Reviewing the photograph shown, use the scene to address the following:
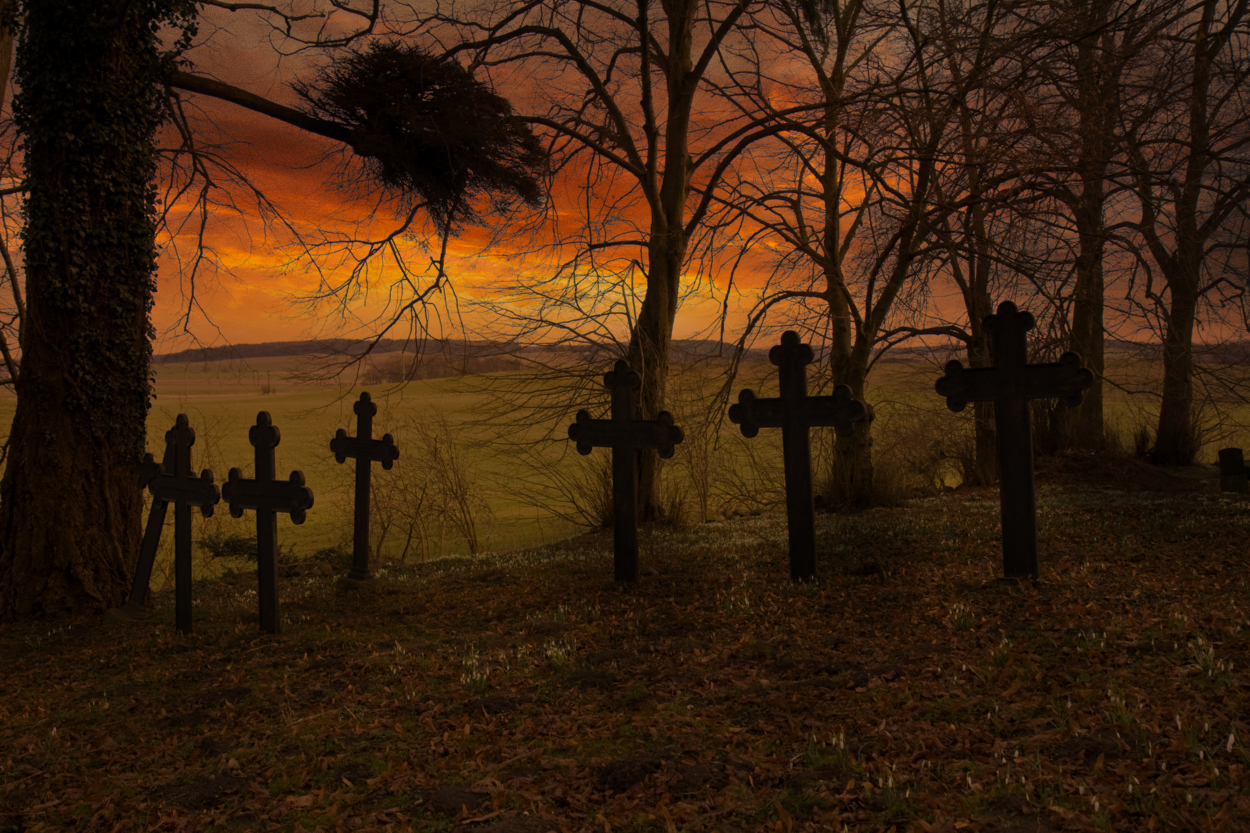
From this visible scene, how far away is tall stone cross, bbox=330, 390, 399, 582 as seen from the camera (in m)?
10.5

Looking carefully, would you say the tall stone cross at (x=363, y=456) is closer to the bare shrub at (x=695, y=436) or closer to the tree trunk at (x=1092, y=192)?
the bare shrub at (x=695, y=436)

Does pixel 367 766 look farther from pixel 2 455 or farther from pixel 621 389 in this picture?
pixel 2 455

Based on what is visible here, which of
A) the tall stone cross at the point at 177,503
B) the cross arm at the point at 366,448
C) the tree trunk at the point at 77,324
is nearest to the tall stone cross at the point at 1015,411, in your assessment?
the cross arm at the point at 366,448

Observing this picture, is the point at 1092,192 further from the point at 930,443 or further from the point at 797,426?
the point at 797,426

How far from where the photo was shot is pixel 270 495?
7742mm

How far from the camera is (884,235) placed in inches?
578

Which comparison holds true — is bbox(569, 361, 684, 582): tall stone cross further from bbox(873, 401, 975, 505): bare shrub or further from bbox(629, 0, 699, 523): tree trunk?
bbox(873, 401, 975, 505): bare shrub

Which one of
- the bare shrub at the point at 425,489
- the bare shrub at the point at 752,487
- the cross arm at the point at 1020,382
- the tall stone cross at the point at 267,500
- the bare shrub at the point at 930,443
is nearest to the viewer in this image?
the cross arm at the point at 1020,382

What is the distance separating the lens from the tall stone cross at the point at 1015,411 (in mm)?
7734

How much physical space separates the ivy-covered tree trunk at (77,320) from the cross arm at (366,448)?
2277 mm

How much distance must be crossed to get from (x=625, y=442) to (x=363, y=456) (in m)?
3.71

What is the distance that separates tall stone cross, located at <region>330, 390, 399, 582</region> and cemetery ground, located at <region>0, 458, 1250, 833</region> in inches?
35.4

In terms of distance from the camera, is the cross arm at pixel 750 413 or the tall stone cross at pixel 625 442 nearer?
the cross arm at pixel 750 413

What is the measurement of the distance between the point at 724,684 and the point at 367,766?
232cm
